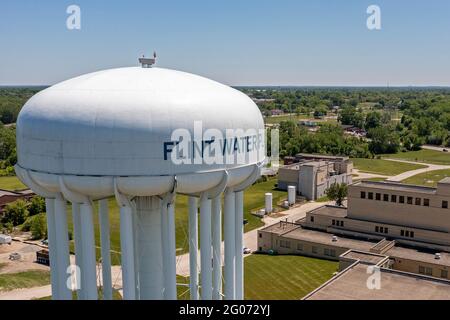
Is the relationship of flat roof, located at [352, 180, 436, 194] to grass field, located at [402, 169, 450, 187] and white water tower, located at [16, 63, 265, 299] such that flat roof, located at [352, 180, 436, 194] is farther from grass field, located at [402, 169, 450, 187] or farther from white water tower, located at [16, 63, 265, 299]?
white water tower, located at [16, 63, 265, 299]

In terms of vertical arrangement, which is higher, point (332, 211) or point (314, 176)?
point (314, 176)

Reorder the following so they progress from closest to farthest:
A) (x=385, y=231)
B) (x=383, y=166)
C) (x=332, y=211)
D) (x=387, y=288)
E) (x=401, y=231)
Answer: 1. (x=387, y=288)
2. (x=401, y=231)
3. (x=385, y=231)
4. (x=332, y=211)
5. (x=383, y=166)

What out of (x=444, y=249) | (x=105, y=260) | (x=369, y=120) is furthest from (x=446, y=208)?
(x=369, y=120)

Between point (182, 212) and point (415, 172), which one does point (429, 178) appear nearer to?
point (415, 172)

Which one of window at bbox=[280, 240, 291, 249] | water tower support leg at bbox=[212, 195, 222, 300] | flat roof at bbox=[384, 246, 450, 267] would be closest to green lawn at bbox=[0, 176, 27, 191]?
window at bbox=[280, 240, 291, 249]

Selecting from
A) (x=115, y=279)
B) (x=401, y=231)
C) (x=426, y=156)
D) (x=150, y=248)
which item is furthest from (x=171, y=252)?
(x=426, y=156)
